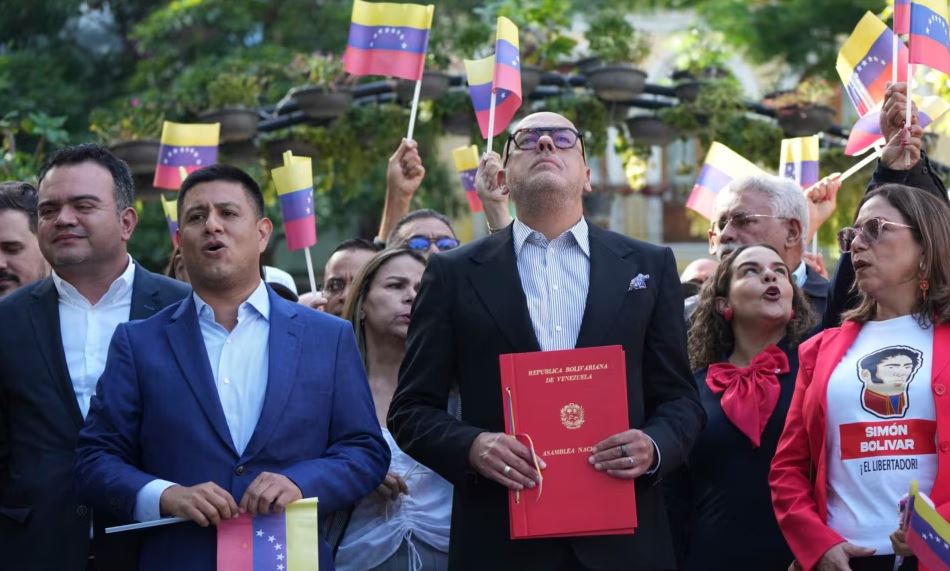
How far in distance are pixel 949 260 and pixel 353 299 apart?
2.27m

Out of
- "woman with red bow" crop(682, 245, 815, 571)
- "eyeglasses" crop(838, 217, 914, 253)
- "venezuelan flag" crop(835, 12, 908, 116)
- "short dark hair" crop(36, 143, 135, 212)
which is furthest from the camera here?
"venezuelan flag" crop(835, 12, 908, 116)

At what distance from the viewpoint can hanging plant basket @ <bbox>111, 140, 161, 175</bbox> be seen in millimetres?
9828

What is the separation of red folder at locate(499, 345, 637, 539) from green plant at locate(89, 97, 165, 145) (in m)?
6.44

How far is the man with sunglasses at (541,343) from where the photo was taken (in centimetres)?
409

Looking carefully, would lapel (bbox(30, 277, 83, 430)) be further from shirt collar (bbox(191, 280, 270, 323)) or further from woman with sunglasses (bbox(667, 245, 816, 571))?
woman with sunglasses (bbox(667, 245, 816, 571))

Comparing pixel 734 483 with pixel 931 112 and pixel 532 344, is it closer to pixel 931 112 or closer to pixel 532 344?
pixel 532 344

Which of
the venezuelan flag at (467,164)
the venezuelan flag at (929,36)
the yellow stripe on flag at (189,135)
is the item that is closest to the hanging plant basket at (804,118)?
the venezuelan flag at (467,164)

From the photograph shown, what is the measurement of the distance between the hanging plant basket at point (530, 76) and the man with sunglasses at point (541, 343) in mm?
6227

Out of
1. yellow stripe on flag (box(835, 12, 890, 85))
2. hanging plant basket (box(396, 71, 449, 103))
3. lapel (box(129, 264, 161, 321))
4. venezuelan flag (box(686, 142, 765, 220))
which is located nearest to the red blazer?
lapel (box(129, 264, 161, 321))

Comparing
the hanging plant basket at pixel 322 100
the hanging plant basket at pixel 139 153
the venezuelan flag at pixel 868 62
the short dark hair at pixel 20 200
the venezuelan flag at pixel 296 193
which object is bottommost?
the short dark hair at pixel 20 200

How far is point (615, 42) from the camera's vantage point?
11.1 meters

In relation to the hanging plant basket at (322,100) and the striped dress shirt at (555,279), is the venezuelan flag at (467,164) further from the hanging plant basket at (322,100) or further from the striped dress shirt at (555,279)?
the striped dress shirt at (555,279)

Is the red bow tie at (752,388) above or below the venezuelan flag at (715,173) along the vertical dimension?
below

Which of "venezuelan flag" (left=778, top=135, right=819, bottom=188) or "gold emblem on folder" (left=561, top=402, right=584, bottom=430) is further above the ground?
"venezuelan flag" (left=778, top=135, right=819, bottom=188)
